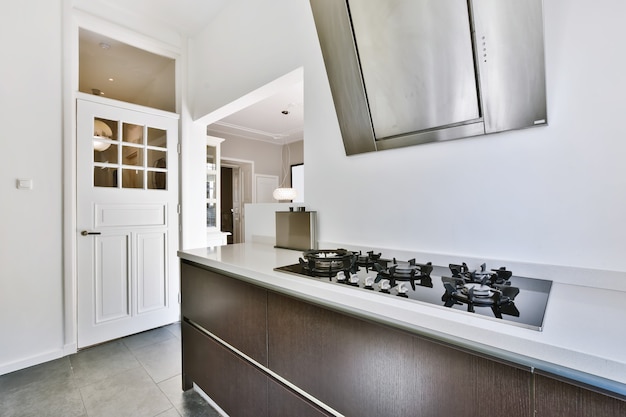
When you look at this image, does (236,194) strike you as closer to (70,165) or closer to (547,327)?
(70,165)

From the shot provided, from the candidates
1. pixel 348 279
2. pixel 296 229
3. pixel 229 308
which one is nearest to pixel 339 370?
pixel 348 279

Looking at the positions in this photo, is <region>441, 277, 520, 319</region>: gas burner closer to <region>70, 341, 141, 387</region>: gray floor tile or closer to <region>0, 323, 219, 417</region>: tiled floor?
<region>0, 323, 219, 417</region>: tiled floor

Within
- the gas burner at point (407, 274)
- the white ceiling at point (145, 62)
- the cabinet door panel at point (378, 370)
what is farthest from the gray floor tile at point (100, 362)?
the white ceiling at point (145, 62)

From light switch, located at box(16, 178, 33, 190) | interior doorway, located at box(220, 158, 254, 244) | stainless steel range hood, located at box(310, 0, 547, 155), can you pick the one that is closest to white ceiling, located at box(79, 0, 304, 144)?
stainless steel range hood, located at box(310, 0, 547, 155)

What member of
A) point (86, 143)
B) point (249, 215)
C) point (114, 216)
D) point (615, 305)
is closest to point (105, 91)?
point (86, 143)

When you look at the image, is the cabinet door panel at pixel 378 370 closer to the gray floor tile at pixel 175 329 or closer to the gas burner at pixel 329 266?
the gas burner at pixel 329 266

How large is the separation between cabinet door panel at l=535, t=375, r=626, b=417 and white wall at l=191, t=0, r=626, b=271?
57 centimetres

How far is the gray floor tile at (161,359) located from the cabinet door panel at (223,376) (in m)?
0.35

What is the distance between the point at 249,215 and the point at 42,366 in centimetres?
186

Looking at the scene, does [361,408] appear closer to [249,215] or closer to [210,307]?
[210,307]

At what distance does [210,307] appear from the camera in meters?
1.44

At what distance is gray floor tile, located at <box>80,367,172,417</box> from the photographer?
1.59m

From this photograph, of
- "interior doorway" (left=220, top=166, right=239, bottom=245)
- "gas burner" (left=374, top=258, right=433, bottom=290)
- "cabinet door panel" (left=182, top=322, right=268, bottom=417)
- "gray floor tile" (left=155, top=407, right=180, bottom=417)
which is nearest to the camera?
"gas burner" (left=374, top=258, right=433, bottom=290)

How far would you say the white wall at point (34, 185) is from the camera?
2.00 metres
